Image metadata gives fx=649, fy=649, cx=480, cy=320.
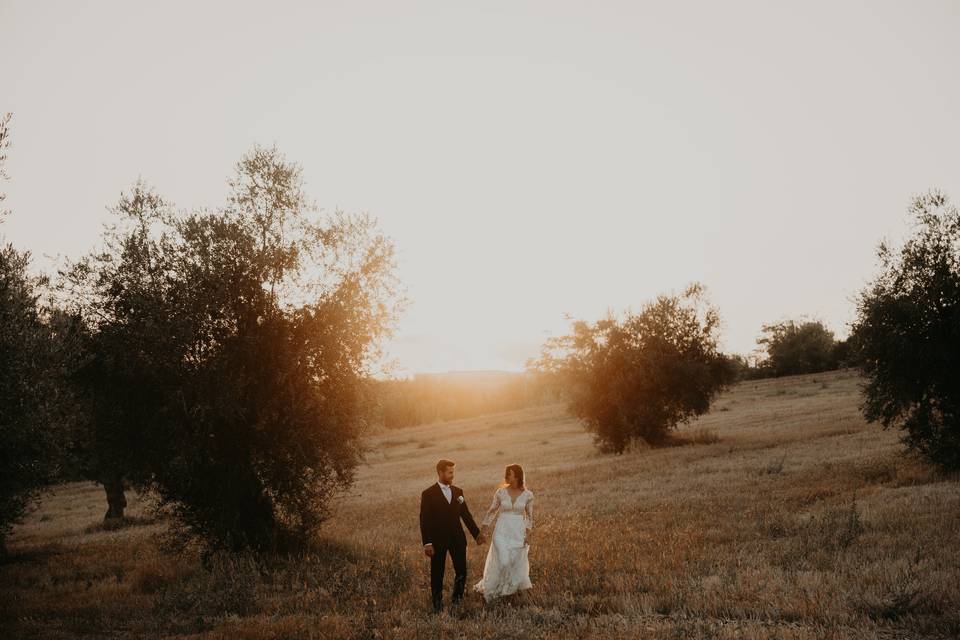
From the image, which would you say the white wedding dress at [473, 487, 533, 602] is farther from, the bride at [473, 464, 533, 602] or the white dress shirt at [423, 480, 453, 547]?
the white dress shirt at [423, 480, 453, 547]

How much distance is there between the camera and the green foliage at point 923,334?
1969 cm

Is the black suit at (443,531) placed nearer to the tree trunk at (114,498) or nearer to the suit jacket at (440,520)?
the suit jacket at (440,520)

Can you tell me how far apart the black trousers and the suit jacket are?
0.07 m

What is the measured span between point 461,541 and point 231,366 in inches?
290

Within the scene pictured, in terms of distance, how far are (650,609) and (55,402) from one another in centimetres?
1199

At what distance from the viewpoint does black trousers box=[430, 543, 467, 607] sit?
35.8ft

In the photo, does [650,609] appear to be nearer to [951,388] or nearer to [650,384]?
[951,388]

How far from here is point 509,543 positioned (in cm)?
1145

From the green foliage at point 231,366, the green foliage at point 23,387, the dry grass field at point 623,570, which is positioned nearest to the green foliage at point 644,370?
the dry grass field at point 623,570

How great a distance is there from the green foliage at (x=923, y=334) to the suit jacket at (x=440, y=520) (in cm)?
1607

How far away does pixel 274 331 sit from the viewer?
15938mm

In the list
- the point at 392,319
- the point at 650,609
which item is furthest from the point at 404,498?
the point at 650,609

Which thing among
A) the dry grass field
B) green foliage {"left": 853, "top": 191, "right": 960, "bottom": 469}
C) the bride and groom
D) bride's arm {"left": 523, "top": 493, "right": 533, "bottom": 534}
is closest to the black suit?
the bride and groom

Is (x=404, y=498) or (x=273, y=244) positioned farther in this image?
(x=404, y=498)
